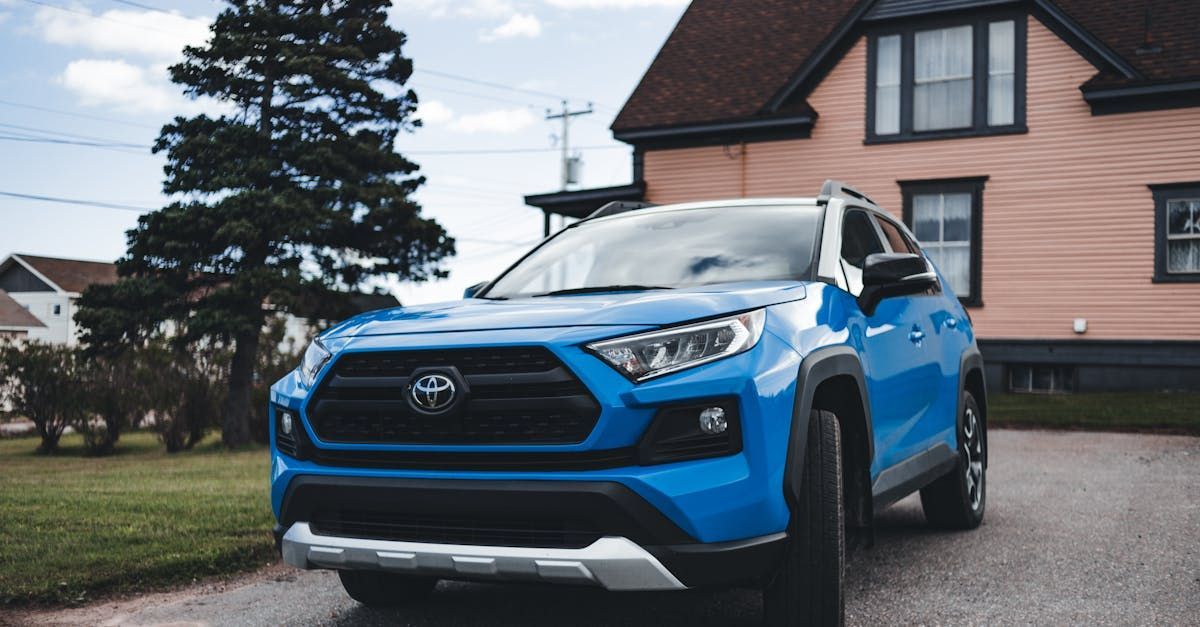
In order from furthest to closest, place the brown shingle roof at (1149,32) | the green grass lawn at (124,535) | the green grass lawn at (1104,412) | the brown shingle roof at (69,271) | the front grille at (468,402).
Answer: the brown shingle roof at (69,271), the brown shingle roof at (1149,32), the green grass lawn at (1104,412), the green grass lawn at (124,535), the front grille at (468,402)

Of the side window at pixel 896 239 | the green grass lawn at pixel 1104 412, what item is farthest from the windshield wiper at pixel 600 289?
the green grass lawn at pixel 1104 412

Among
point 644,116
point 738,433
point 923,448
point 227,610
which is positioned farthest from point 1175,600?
point 644,116

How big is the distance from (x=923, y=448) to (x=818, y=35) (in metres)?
17.2

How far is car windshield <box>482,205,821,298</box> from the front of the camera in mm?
4723

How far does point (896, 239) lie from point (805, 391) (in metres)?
2.91

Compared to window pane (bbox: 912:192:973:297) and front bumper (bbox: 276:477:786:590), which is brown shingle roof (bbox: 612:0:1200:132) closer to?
window pane (bbox: 912:192:973:297)

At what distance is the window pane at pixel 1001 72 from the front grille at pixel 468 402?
1646 centimetres

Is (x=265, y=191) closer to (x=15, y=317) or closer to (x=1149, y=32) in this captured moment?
(x=1149, y=32)

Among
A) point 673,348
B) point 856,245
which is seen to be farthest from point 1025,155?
point 673,348

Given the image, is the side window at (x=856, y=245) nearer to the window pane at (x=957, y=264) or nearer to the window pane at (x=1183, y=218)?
the window pane at (x=957, y=264)

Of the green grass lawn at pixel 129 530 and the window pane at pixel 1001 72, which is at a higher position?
the window pane at pixel 1001 72

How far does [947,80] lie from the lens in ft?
60.6

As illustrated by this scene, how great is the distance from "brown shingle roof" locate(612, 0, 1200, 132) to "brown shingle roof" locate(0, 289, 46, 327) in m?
46.2

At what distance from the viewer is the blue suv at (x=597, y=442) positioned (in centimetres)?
339
